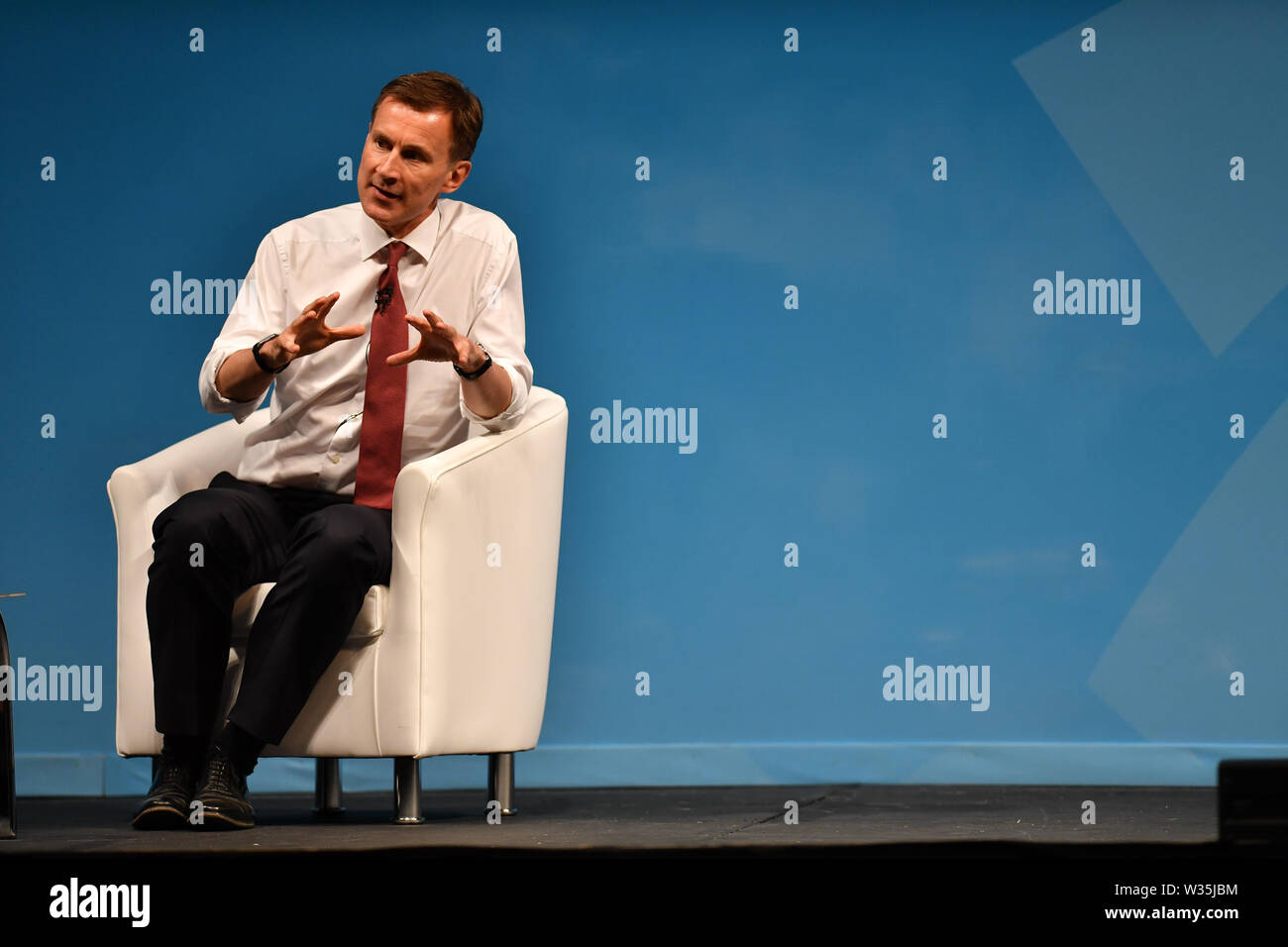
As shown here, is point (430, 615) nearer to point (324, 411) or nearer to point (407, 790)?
point (407, 790)

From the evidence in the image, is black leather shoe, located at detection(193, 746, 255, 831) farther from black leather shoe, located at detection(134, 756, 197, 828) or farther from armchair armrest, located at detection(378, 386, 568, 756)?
armchair armrest, located at detection(378, 386, 568, 756)

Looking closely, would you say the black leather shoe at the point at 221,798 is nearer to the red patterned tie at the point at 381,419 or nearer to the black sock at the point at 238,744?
the black sock at the point at 238,744

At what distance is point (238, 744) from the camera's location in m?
2.06

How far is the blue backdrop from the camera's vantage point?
11.1 feet

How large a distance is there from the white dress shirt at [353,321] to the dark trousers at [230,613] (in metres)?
0.25

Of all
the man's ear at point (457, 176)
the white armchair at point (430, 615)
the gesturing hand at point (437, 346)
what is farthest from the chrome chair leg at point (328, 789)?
the man's ear at point (457, 176)

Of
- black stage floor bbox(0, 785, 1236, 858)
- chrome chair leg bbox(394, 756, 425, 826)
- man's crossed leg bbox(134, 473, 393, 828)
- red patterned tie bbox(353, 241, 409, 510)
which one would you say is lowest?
black stage floor bbox(0, 785, 1236, 858)

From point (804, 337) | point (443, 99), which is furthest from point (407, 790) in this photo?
point (804, 337)

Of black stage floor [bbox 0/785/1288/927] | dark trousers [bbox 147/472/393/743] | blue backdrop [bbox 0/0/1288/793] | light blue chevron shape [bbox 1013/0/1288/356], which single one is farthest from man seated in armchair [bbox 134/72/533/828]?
light blue chevron shape [bbox 1013/0/1288/356]

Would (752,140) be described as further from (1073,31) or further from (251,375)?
(251,375)

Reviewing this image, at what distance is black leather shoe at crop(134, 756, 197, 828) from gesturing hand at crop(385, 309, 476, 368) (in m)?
0.70

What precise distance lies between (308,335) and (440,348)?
204mm

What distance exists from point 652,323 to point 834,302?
1.51 feet

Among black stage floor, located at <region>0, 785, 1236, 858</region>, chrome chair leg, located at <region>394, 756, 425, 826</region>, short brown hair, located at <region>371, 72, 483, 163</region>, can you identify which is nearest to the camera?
black stage floor, located at <region>0, 785, 1236, 858</region>
